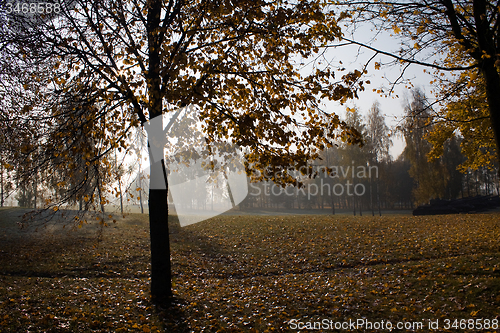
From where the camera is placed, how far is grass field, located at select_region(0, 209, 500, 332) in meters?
5.65

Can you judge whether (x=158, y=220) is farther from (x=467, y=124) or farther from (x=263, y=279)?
(x=467, y=124)

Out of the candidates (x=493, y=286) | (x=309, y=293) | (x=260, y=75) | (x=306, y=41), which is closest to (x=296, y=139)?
(x=260, y=75)

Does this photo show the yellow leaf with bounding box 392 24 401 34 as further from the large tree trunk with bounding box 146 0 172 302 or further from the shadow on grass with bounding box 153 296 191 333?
the shadow on grass with bounding box 153 296 191 333

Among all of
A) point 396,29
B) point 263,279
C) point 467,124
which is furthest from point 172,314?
point 467,124

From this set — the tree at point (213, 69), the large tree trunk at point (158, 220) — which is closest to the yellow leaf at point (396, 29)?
the tree at point (213, 69)

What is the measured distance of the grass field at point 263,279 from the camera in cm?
565

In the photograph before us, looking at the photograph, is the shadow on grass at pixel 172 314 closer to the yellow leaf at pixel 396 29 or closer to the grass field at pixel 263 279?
the grass field at pixel 263 279

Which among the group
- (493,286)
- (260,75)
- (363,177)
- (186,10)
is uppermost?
(186,10)

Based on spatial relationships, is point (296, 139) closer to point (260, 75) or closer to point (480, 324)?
point (260, 75)

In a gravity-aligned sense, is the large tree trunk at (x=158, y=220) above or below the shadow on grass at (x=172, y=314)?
above

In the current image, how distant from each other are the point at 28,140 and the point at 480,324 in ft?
29.5

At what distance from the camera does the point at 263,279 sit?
30.4 ft

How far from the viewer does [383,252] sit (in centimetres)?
1065

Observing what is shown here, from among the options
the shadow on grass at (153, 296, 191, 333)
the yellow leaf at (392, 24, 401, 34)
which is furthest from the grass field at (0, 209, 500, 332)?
the yellow leaf at (392, 24, 401, 34)
